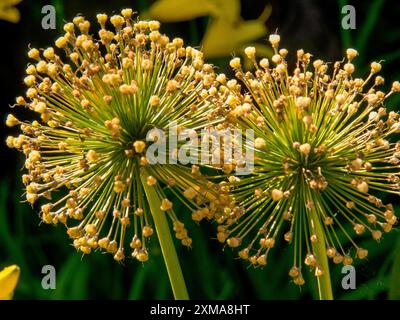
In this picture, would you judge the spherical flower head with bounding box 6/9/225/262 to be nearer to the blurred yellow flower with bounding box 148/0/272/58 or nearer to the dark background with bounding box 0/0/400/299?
the blurred yellow flower with bounding box 148/0/272/58

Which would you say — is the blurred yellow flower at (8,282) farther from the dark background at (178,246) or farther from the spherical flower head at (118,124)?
the dark background at (178,246)

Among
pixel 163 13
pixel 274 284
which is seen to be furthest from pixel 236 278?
pixel 163 13

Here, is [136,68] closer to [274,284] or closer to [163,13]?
[163,13]

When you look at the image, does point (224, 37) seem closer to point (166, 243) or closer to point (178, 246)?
point (178, 246)

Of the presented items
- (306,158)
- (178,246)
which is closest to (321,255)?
(306,158)

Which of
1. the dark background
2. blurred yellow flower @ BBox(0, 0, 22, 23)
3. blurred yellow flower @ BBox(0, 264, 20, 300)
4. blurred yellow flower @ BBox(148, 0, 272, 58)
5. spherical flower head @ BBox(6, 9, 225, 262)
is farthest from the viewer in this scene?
the dark background

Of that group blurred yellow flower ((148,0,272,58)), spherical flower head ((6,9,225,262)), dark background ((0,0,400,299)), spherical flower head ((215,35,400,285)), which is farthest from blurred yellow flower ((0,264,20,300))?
dark background ((0,0,400,299))

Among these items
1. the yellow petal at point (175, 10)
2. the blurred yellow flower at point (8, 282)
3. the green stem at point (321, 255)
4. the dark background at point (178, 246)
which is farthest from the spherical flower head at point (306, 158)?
the dark background at point (178, 246)
